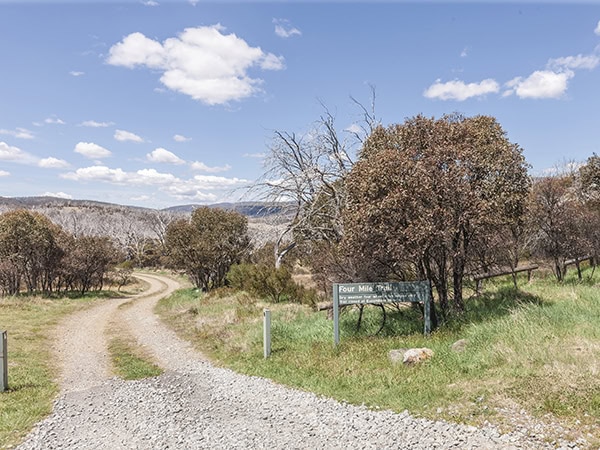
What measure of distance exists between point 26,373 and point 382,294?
7.85 meters

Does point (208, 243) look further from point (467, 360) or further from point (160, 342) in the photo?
point (467, 360)

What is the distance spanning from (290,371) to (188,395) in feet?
6.31

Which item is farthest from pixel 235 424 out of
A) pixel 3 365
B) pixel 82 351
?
pixel 82 351

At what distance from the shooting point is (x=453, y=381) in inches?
249

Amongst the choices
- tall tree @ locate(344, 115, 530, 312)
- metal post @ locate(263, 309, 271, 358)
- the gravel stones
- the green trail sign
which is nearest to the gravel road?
the gravel stones

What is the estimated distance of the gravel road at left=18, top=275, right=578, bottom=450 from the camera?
4824mm

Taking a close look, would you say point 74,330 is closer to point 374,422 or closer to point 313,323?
point 313,323

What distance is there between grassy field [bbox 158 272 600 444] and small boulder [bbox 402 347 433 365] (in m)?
0.18

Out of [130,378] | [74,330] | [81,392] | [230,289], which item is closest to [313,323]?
[130,378]

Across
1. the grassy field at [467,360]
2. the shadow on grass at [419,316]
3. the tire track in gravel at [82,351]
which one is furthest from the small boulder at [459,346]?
the tire track in gravel at [82,351]

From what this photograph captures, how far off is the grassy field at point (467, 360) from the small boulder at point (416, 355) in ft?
0.58

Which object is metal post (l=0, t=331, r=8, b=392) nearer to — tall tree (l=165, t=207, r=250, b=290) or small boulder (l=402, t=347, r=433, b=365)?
small boulder (l=402, t=347, r=433, b=365)

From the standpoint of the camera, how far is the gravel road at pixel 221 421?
15.8 feet

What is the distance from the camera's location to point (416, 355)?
24.3ft
